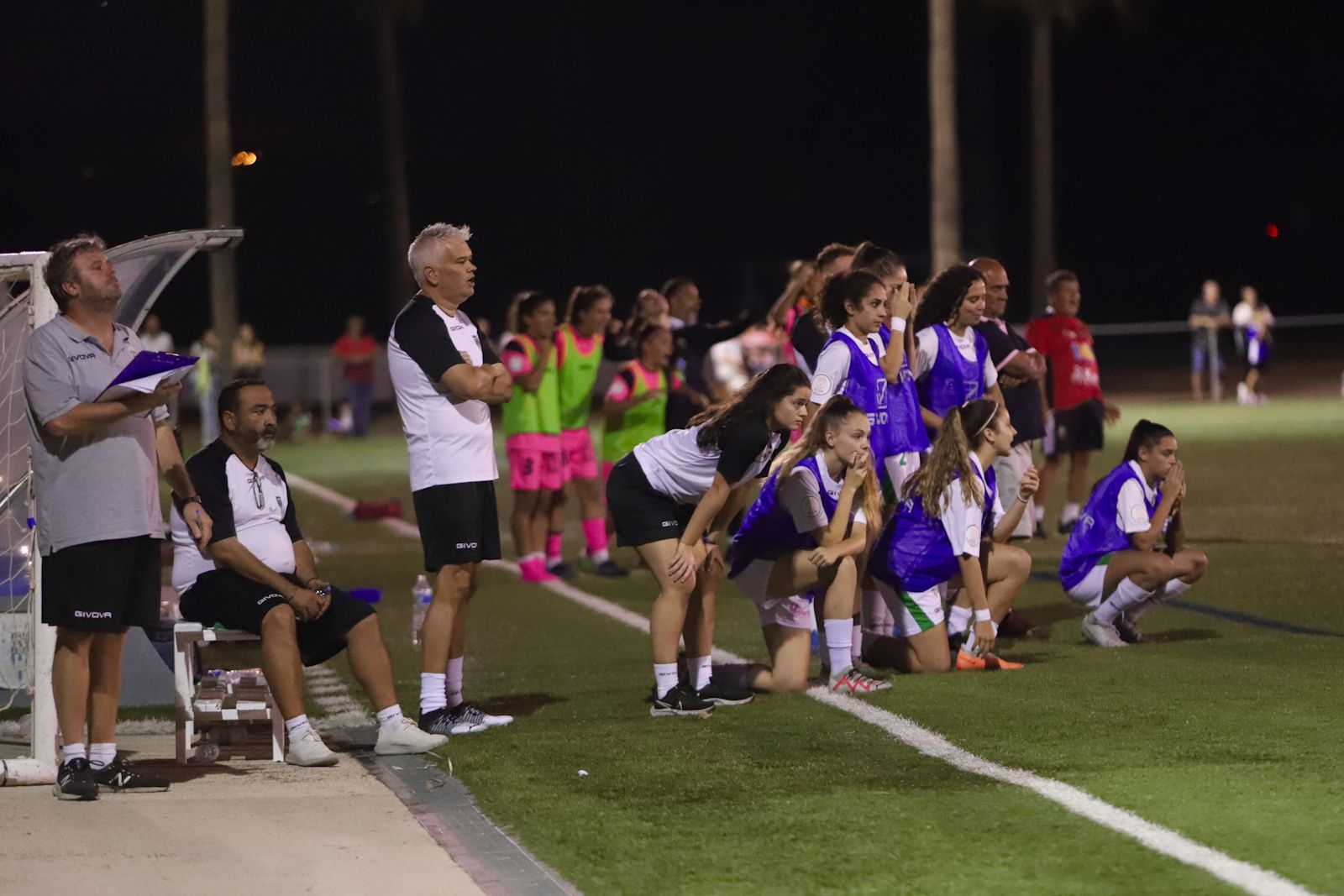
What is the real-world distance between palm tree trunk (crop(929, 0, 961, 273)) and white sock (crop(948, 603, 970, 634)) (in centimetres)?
1107

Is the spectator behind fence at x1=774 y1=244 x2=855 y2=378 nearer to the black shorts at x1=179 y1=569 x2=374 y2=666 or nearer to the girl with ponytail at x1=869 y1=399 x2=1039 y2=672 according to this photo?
the girl with ponytail at x1=869 y1=399 x2=1039 y2=672

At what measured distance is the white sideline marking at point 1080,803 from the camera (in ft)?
16.9

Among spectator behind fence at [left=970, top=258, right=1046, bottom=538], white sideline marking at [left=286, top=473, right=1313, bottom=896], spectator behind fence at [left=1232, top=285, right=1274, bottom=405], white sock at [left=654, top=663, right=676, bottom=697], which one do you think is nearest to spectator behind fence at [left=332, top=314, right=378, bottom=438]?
spectator behind fence at [left=1232, top=285, right=1274, bottom=405]

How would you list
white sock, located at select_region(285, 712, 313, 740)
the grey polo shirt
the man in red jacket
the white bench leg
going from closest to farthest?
1. the grey polo shirt
2. white sock, located at select_region(285, 712, 313, 740)
3. the white bench leg
4. the man in red jacket

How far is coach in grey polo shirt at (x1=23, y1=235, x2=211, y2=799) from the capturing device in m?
6.67

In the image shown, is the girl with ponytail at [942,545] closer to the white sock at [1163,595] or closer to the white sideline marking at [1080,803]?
the white sideline marking at [1080,803]

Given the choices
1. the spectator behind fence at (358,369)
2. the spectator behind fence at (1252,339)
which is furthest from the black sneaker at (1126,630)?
the spectator behind fence at (358,369)

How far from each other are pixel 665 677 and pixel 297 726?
5.45 ft

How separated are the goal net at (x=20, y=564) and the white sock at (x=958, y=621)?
430 cm

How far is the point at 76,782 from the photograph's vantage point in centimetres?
671

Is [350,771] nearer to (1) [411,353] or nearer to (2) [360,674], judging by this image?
(2) [360,674]

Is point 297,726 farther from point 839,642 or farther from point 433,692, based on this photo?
point 839,642

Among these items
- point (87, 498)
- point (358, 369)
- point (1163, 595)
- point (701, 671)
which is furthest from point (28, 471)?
point (358, 369)

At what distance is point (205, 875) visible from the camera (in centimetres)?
561
